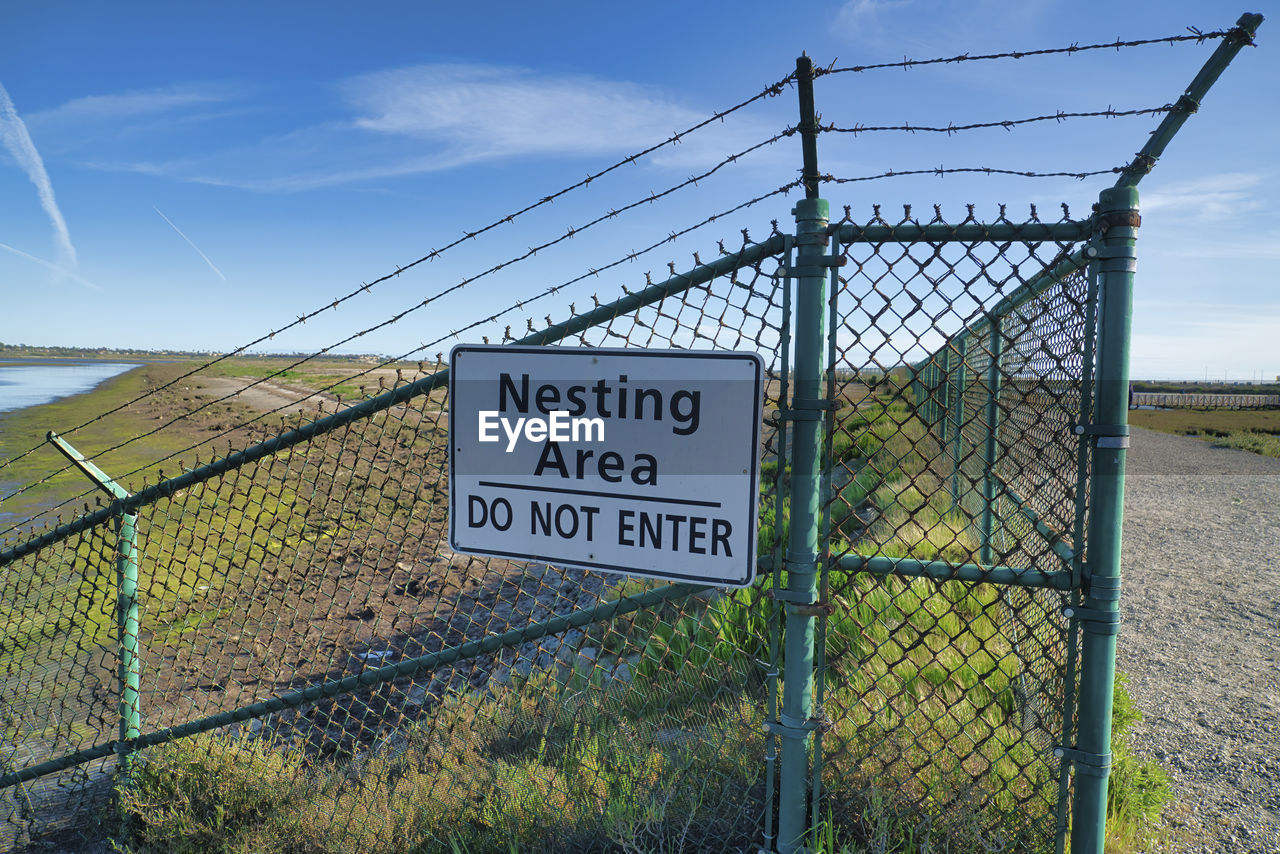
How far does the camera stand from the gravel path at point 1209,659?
128 inches

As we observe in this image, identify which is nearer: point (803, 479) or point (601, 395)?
point (803, 479)

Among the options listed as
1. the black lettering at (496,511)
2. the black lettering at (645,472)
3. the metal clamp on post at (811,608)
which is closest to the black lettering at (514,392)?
the black lettering at (496,511)

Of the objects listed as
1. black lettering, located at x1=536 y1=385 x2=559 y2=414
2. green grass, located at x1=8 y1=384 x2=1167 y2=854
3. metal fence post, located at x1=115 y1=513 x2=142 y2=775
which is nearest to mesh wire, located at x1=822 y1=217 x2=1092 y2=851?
green grass, located at x1=8 y1=384 x2=1167 y2=854

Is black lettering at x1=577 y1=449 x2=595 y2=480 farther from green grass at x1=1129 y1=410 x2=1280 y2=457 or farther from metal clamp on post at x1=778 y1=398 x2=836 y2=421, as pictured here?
green grass at x1=1129 y1=410 x2=1280 y2=457

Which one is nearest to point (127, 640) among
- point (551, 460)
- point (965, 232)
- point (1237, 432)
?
→ point (551, 460)

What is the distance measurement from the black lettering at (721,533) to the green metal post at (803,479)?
0.20 meters

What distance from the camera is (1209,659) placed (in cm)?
506

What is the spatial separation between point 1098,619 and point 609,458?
149 cm

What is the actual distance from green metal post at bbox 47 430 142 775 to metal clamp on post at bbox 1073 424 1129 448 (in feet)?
12.7

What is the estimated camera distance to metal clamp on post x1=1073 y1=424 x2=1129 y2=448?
207 cm

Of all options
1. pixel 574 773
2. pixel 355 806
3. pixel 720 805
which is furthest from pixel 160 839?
pixel 720 805

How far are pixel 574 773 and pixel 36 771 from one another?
2857mm

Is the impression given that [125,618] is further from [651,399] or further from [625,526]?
[651,399]

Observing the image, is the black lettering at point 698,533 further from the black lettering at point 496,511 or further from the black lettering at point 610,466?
the black lettering at point 496,511
